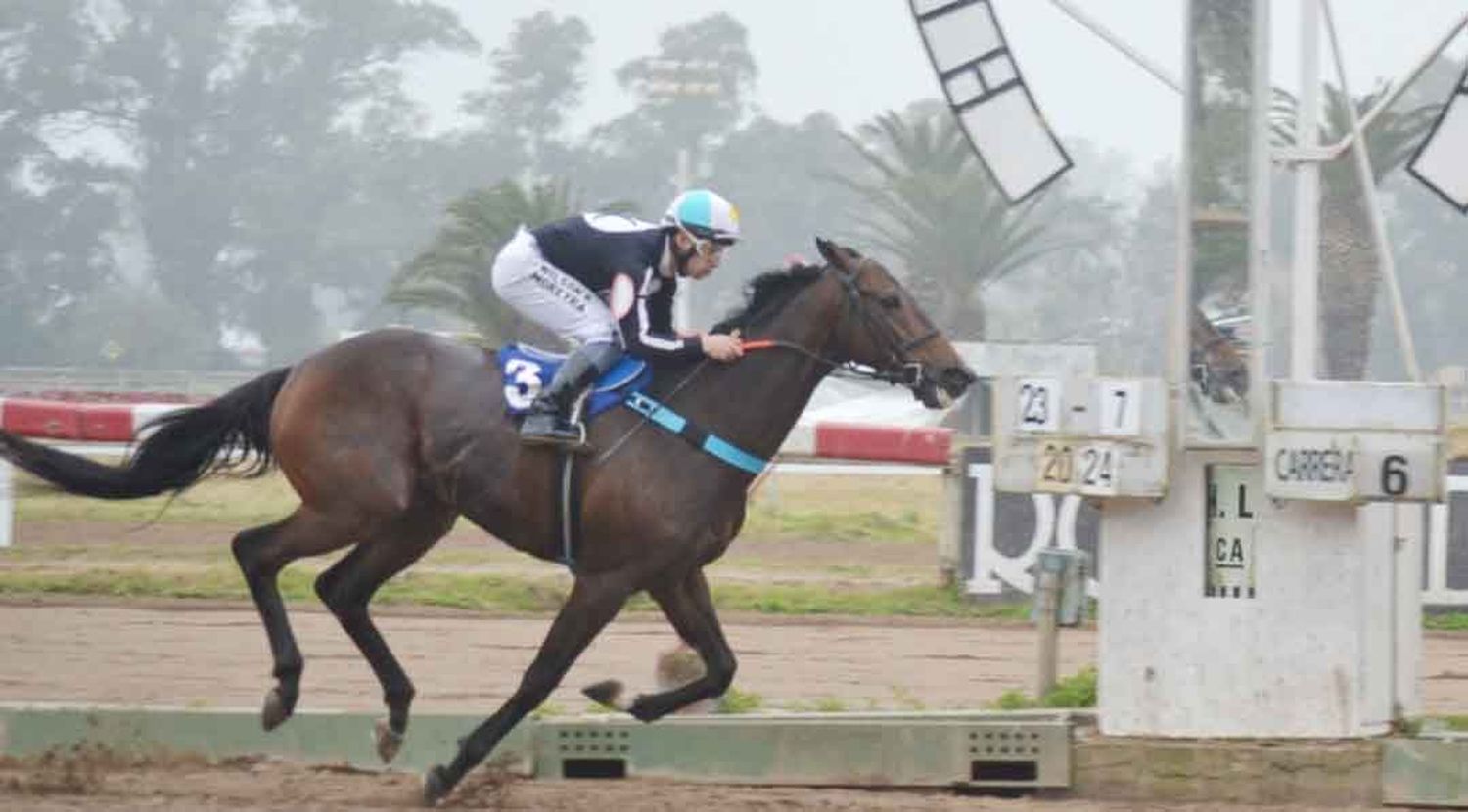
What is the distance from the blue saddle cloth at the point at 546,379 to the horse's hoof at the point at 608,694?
94 centimetres

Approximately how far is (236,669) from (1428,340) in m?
17.7

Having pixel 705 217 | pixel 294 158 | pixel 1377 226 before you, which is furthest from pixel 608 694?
pixel 294 158

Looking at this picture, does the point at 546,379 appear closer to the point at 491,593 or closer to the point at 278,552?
the point at 278,552


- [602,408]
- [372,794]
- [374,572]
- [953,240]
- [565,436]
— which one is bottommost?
[372,794]

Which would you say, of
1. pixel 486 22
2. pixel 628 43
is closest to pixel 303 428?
pixel 628 43

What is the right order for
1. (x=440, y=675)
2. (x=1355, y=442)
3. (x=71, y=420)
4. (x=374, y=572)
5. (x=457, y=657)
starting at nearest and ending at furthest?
(x=1355, y=442), (x=374, y=572), (x=440, y=675), (x=457, y=657), (x=71, y=420)

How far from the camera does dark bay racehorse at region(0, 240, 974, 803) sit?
→ 876cm

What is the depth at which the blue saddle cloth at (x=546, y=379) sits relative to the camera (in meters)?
9.05

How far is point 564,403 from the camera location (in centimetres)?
897

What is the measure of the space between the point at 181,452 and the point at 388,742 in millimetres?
1574

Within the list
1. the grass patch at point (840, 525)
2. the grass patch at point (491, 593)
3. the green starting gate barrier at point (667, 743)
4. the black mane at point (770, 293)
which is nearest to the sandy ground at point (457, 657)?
the grass patch at point (491, 593)

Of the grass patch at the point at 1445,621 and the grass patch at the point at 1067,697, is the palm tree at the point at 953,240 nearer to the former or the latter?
the grass patch at the point at 1445,621

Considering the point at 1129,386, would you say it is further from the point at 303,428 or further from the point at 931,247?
the point at 931,247

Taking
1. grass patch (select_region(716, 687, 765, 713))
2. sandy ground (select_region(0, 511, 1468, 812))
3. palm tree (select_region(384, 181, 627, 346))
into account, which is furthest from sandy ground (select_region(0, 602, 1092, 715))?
palm tree (select_region(384, 181, 627, 346))
